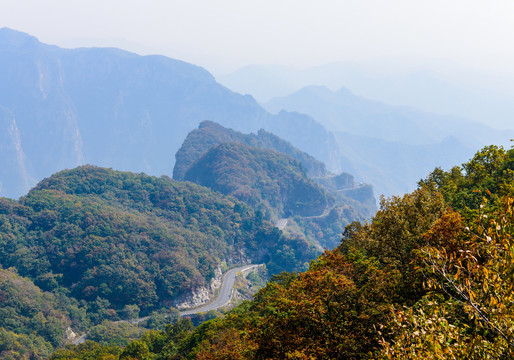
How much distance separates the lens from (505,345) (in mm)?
6867

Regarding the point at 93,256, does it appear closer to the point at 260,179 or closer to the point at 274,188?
the point at 260,179

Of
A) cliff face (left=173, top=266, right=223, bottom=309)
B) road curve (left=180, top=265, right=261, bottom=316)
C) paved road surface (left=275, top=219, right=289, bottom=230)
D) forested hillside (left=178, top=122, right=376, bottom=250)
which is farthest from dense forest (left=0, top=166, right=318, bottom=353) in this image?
forested hillside (left=178, top=122, right=376, bottom=250)

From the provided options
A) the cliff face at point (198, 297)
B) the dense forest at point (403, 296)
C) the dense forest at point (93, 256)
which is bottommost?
the cliff face at point (198, 297)

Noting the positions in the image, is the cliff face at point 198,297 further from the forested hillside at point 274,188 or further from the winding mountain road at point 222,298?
the forested hillside at point 274,188

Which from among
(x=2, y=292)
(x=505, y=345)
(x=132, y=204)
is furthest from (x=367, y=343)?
(x=132, y=204)

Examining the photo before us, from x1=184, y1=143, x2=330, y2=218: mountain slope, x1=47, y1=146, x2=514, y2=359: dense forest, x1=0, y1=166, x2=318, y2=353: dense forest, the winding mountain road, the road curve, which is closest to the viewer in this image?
x1=47, y1=146, x2=514, y2=359: dense forest

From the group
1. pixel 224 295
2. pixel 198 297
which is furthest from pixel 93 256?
pixel 224 295

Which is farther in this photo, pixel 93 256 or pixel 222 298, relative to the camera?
pixel 222 298

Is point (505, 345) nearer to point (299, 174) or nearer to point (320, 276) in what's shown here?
point (320, 276)

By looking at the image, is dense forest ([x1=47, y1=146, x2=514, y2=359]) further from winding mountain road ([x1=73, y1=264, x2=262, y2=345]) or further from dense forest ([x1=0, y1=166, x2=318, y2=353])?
winding mountain road ([x1=73, y1=264, x2=262, y2=345])

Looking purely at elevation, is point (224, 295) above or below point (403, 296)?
below

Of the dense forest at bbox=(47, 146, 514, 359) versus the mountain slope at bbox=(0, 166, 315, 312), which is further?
the mountain slope at bbox=(0, 166, 315, 312)

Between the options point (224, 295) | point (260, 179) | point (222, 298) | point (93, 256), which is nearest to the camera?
point (93, 256)

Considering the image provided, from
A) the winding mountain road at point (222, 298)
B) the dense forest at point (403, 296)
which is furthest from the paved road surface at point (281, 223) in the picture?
the dense forest at point (403, 296)
